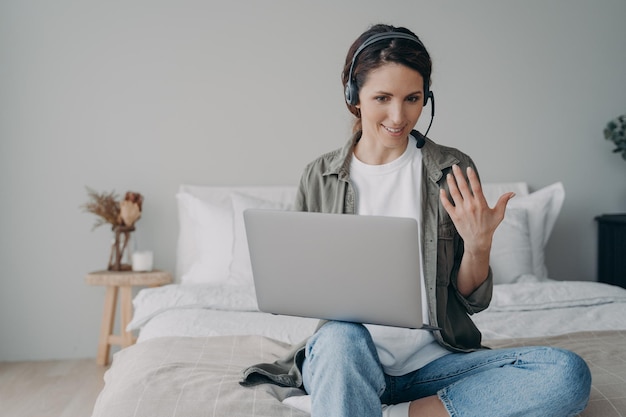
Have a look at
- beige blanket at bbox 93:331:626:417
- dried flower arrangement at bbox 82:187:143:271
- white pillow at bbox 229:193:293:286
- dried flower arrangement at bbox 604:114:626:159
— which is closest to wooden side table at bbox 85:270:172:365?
dried flower arrangement at bbox 82:187:143:271

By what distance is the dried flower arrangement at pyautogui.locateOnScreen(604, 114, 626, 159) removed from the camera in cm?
364

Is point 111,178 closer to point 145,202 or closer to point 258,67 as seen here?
point 145,202

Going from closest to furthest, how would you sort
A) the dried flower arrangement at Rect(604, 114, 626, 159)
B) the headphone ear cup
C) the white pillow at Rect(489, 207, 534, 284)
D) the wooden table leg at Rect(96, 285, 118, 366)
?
the headphone ear cup < the white pillow at Rect(489, 207, 534, 284) < the wooden table leg at Rect(96, 285, 118, 366) < the dried flower arrangement at Rect(604, 114, 626, 159)

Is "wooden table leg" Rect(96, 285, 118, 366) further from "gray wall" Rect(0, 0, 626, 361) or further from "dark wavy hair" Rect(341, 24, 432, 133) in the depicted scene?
"dark wavy hair" Rect(341, 24, 432, 133)

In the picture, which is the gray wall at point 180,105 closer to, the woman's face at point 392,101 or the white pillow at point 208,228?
the white pillow at point 208,228

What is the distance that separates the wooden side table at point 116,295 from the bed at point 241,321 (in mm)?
189

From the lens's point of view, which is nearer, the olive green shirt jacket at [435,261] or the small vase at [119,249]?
the olive green shirt jacket at [435,261]

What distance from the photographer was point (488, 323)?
7.72 feet

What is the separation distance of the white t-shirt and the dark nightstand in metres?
2.23

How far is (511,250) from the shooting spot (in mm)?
3107

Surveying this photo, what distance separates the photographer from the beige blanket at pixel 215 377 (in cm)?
150

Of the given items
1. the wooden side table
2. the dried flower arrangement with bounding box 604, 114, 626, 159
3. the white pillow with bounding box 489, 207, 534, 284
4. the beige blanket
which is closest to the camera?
the beige blanket

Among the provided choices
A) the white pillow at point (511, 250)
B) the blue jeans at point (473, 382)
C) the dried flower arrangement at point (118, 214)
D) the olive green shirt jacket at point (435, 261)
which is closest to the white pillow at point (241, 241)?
the dried flower arrangement at point (118, 214)

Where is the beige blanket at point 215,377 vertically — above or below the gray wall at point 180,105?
below
